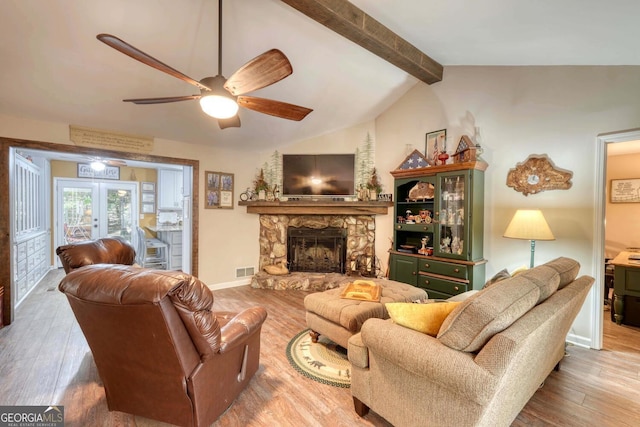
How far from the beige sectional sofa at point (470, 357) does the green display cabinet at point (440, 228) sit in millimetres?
1668

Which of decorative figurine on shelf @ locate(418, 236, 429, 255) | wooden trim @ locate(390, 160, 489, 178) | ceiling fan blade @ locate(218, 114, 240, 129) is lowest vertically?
decorative figurine on shelf @ locate(418, 236, 429, 255)

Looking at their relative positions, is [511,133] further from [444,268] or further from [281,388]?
[281,388]

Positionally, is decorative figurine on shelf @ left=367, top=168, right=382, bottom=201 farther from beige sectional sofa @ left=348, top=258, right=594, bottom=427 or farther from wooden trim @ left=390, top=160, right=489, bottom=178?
beige sectional sofa @ left=348, top=258, right=594, bottom=427

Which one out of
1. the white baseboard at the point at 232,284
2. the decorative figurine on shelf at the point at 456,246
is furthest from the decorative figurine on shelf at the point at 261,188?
the decorative figurine on shelf at the point at 456,246

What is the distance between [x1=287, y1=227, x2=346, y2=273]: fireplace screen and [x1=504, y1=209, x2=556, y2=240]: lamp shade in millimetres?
2652

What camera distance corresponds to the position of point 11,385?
208 centimetres

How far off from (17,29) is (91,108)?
1.09 meters

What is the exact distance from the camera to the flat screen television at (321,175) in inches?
191

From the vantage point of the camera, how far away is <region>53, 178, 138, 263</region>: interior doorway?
6164mm

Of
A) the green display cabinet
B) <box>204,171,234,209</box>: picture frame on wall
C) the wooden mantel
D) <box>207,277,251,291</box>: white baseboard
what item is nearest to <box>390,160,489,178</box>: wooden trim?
the green display cabinet

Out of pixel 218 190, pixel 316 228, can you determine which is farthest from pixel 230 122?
pixel 316 228

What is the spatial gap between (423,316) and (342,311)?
0.91 meters

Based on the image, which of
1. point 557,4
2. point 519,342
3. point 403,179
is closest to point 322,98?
point 403,179

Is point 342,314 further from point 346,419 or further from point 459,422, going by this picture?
point 459,422
